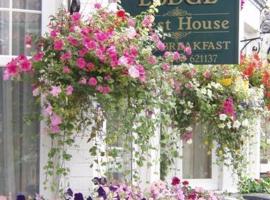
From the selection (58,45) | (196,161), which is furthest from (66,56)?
(196,161)

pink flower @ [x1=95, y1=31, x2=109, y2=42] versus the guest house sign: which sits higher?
the guest house sign

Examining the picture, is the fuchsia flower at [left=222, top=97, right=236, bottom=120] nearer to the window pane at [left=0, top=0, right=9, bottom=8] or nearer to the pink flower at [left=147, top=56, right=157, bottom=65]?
the pink flower at [left=147, top=56, right=157, bottom=65]

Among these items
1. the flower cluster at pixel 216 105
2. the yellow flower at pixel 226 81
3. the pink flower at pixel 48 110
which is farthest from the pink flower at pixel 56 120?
the yellow flower at pixel 226 81

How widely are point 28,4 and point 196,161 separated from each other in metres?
3.22

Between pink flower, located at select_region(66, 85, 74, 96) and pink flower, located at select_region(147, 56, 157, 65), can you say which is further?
pink flower, located at select_region(147, 56, 157, 65)

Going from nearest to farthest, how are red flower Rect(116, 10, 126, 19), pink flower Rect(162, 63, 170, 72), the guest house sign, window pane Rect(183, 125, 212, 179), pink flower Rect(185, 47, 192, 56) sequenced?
red flower Rect(116, 10, 126, 19), pink flower Rect(162, 63, 170, 72), pink flower Rect(185, 47, 192, 56), the guest house sign, window pane Rect(183, 125, 212, 179)

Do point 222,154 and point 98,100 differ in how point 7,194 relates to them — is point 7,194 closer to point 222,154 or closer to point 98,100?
point 98,100

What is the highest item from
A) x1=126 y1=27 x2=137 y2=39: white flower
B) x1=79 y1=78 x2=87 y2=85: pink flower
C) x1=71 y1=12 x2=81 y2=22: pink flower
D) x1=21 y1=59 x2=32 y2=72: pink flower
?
x1=71 y1=12 x2=81 y2=22: pink flower

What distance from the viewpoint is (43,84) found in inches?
181

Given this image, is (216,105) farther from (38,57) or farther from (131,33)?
(38,57)

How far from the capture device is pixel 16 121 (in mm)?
4879

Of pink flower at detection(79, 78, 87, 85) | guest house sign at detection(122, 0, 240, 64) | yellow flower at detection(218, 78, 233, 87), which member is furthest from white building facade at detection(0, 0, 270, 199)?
yellow flower at detection(218, 78, 233, 87)

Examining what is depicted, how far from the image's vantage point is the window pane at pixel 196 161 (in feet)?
24.3

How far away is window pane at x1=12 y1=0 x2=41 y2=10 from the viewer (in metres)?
4.91
